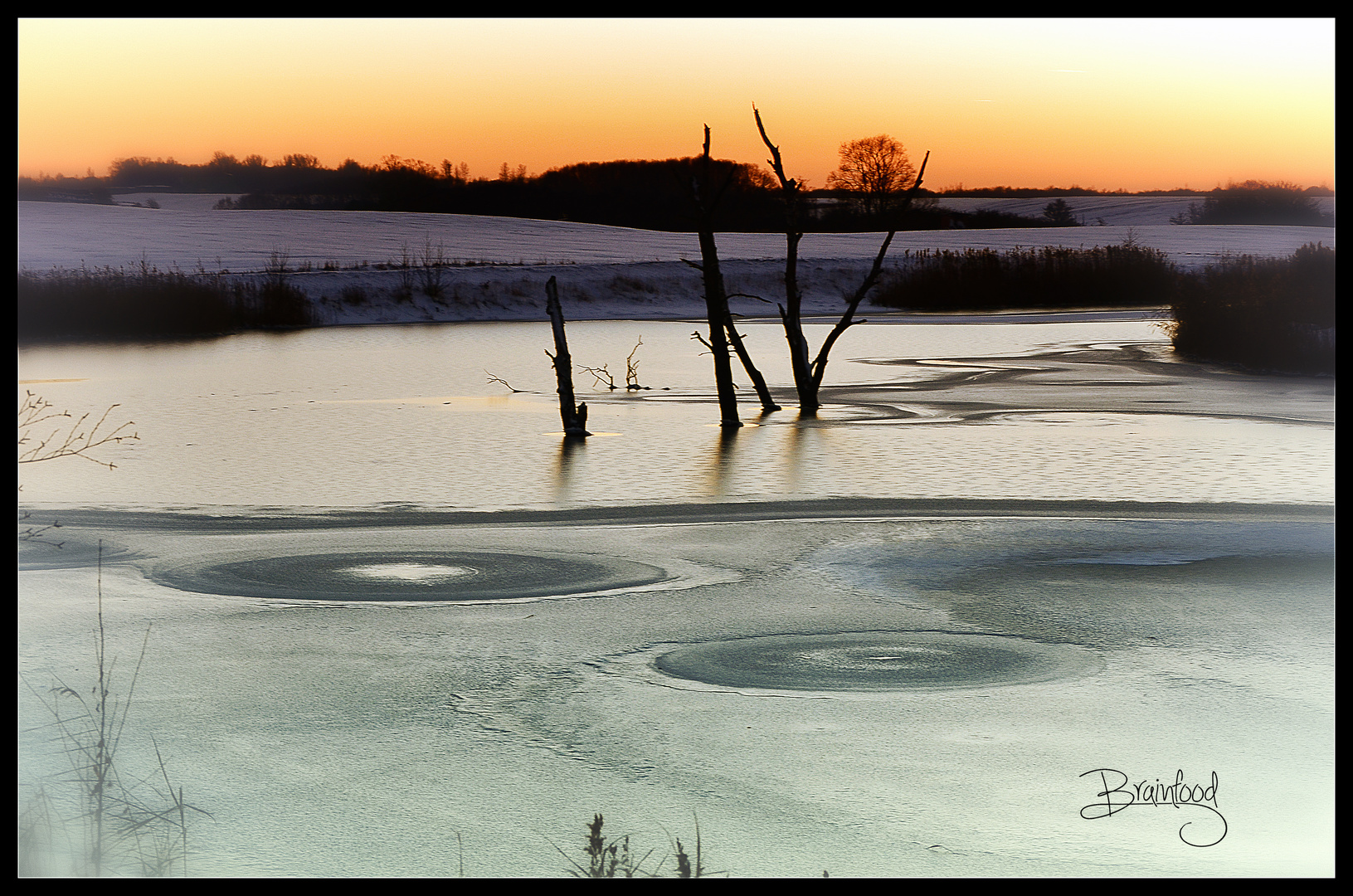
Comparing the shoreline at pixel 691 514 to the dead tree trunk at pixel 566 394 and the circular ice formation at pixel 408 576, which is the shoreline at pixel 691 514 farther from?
the dead tree trunk at pixel 566 394

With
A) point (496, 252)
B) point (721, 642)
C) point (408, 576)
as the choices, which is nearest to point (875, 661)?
point (721, 642)

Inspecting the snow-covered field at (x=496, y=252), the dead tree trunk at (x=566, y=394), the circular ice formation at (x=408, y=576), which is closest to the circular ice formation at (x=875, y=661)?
the circular ice formation at (x=408, y=576)

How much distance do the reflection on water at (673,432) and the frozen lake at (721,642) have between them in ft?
0.41

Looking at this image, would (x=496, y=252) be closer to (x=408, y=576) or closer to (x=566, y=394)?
(x=566, y=394)

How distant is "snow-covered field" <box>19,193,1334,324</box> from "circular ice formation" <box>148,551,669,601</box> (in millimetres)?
39348

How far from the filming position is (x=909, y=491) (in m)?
13.9

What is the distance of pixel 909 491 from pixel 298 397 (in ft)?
45.7

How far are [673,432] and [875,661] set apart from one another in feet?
39.3

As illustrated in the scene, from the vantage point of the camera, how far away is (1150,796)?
557cm

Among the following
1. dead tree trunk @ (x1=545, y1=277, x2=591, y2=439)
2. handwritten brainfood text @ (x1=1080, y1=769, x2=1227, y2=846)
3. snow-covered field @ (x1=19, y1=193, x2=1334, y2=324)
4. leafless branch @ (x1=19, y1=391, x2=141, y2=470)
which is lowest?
handwritten brainfood text @ (x1=1080, y1=769, x2=1227, y2=846)

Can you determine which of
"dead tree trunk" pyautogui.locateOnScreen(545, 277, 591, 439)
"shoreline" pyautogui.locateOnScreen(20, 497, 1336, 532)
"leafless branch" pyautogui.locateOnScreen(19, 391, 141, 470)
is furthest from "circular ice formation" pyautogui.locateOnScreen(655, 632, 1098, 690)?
"dead tree trunk" pyautogui.locateOnScreen(545, 277, 591, 439)

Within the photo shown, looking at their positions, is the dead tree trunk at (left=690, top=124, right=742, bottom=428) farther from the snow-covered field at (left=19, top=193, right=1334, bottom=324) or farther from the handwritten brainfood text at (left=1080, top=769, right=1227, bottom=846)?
the snow-covered field at (left=19, top=193, right=1334, bottom=324)

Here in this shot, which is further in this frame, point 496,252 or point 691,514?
point 496,252

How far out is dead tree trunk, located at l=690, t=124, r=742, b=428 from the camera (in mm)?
19875
